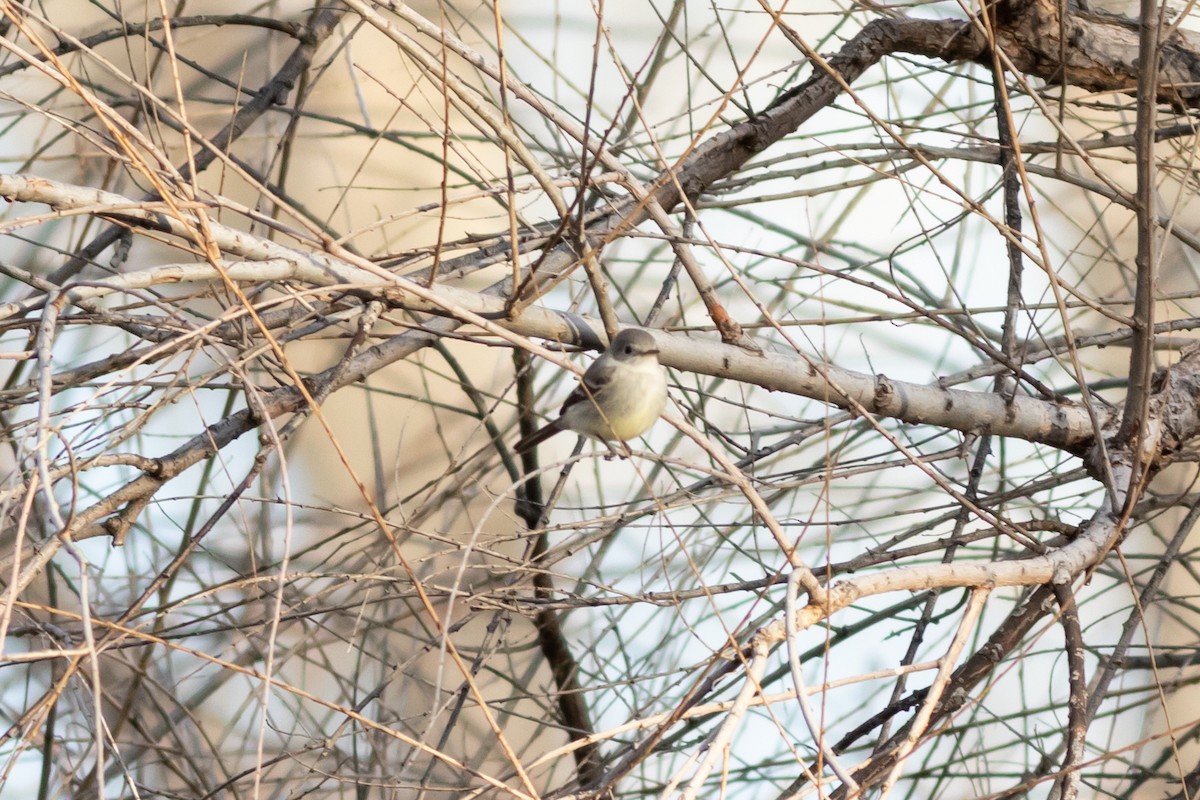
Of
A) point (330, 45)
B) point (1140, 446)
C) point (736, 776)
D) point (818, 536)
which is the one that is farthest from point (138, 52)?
point (1140, 446)

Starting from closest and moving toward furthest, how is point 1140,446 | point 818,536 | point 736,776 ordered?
1. point 1140,446
2. point 736,776
3. point 818,536

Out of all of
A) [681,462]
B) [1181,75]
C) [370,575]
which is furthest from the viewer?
[1181,75]

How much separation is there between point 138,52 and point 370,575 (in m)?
3.86

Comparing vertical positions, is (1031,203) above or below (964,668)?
above

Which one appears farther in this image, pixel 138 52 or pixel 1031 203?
pixel 138 52

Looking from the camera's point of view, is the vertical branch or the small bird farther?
the small bird

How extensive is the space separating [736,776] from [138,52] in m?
4.22

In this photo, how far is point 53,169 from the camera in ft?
17.7

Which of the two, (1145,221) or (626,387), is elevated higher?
(626,387)

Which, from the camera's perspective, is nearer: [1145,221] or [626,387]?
[1145,221]

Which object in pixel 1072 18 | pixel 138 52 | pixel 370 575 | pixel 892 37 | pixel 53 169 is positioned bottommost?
pixel 370 575

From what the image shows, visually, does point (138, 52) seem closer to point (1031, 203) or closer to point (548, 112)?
point (548, 112)

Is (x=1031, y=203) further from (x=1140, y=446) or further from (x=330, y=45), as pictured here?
(x=330, y=45)

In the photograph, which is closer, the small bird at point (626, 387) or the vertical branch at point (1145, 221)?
the vertical branch at point (1145, 221)
